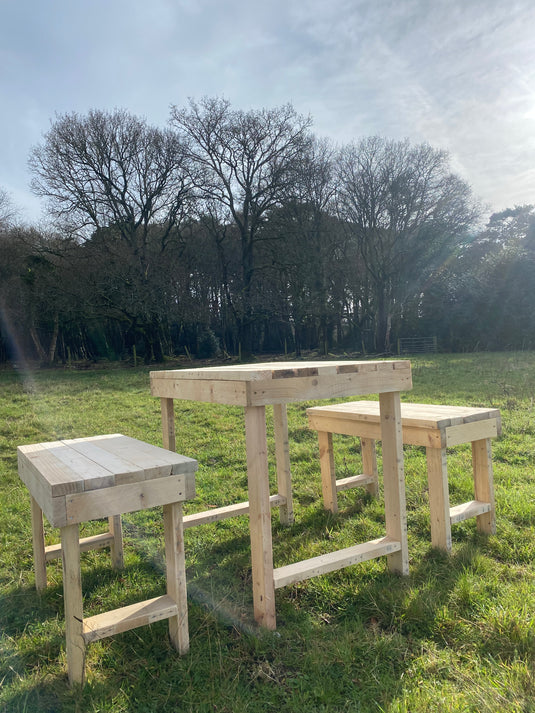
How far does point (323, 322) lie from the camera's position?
2511 cm

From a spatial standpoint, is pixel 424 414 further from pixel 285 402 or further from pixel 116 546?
pixel 116 546

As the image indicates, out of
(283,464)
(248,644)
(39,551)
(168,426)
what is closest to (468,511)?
(283,464)

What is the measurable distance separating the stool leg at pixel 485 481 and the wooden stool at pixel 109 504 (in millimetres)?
2041

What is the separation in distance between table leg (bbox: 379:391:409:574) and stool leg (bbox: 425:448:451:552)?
331 mm

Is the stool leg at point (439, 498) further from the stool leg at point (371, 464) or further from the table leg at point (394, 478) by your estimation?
the stool leg at point (371, 464)

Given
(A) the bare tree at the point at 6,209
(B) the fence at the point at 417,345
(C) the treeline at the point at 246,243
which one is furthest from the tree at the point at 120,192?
(B) the fence at the point at 417,345

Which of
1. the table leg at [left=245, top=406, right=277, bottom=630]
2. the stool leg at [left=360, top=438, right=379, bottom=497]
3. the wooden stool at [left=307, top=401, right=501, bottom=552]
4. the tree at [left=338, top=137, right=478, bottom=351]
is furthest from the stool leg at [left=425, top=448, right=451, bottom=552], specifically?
the tree at [left=338, top=137, right=478, bottom=351]

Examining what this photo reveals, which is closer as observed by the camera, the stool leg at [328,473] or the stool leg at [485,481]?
the stool leg at [485,481]

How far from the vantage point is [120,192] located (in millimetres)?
21922

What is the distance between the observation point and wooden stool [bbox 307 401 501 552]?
9.09 ft

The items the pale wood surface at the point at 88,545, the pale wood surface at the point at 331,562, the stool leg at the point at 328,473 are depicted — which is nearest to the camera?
the pale wood surface at the point at 331,562

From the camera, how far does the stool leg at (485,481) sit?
3.03m

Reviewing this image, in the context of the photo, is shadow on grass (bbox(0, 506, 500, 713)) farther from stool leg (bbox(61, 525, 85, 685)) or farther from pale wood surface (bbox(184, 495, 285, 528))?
pale wood surface (bbox(184, 495, 285, 528))

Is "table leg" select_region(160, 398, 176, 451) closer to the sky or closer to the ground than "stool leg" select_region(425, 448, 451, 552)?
closer to the sky
